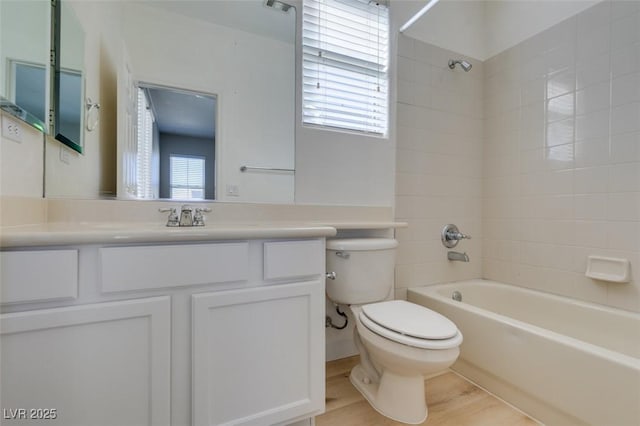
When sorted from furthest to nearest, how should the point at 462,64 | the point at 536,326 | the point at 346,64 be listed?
the point at 462,64 < the point at 346,64 < the point at 536,326

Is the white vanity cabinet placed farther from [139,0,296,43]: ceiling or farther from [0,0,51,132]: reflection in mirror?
[139,0,296,43]: ceiling

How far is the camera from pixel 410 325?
118 centimetres

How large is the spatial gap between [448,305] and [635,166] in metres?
1.15

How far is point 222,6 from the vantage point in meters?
1.49

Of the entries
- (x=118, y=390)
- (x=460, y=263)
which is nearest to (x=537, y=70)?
(x=460, y=263)

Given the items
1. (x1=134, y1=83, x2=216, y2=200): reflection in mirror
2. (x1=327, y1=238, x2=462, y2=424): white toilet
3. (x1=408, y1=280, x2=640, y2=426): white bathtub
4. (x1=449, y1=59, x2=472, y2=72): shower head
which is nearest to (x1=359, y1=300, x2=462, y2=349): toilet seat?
(x1=327, y1=238, x2=462, y2=424): white toilet

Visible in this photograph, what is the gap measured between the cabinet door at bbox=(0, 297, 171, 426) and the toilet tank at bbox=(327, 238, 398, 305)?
0.82m

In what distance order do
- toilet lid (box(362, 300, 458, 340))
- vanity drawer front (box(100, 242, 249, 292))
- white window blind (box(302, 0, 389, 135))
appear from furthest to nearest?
white window blind (box(302, 0, 389, 135)), toilet lid (box(362, 300, 458, 340)), vanity drawer front (box(100, 242, 249, 292))

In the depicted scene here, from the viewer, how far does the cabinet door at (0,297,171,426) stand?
0.69 meters

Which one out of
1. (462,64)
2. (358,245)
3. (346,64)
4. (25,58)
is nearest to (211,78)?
(25,58)

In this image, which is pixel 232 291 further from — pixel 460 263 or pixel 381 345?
pixel 460 263

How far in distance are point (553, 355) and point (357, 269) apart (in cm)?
87

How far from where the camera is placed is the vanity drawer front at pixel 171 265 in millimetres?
765

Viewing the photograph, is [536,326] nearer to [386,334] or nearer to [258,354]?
[386,334]
